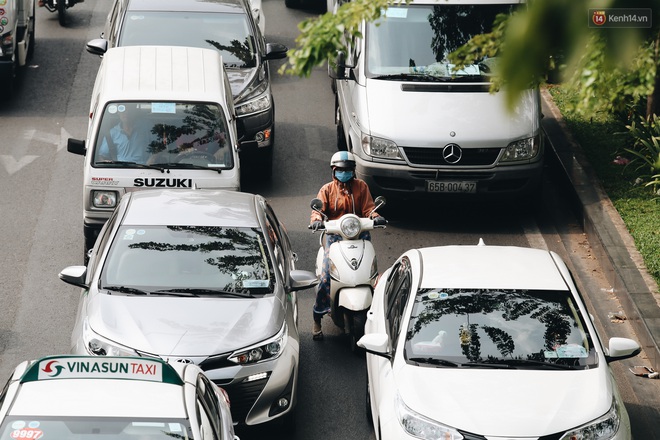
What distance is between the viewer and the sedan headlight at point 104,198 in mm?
11438

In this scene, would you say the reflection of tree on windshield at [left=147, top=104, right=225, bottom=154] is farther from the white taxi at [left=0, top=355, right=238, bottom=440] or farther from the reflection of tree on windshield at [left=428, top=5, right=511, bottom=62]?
the white taxi at [left=0, top=355, right=238, bottom=440]

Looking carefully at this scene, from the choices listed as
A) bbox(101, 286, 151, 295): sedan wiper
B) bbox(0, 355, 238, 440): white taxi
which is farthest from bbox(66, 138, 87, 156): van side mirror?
bbox(0, 355, 238, 440): white taxi

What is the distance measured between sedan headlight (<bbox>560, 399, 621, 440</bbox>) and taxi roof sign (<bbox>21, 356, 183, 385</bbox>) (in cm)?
246

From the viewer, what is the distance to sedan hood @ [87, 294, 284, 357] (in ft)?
26.0

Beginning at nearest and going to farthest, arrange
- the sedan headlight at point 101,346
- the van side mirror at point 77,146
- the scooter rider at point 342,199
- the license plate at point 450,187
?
the sedan headlight at point 101,346 < the scooter rider at point 342,199 < the van side mirror at point 77,146 < the license plate at point 450,187

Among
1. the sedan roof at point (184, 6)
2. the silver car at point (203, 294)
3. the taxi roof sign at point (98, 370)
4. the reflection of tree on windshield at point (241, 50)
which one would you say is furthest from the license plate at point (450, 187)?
the taxi roof sign at point (98, 370)

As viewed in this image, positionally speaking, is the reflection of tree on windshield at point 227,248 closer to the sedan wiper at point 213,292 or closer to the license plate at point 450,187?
the sedan wiper at point 213,292

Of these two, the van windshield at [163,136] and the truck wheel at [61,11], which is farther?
the truck wheel at [61,11]

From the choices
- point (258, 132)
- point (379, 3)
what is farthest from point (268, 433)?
point (258, 132)

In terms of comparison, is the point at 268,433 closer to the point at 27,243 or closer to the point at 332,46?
the point at 332,46

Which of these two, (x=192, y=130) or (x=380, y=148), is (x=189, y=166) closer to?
(x=192, y=130)

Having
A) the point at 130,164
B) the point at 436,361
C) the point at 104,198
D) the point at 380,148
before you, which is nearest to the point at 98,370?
the point at 436,361

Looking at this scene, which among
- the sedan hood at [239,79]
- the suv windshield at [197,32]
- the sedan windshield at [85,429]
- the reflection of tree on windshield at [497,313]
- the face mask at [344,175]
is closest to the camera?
the sedan windshield at [85,429]

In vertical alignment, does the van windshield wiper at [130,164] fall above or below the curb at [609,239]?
above
